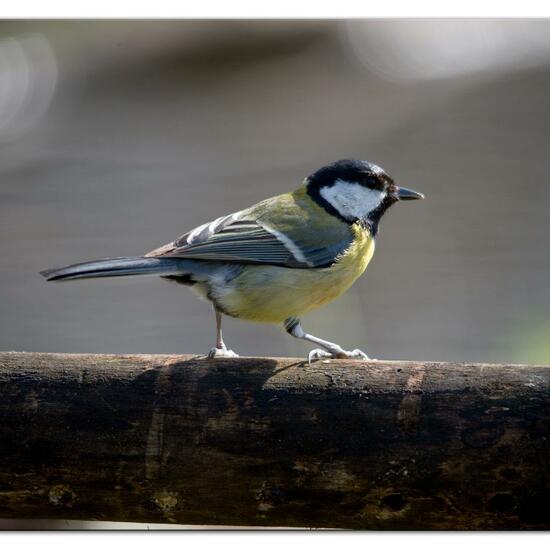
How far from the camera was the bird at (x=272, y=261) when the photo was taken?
2156mm

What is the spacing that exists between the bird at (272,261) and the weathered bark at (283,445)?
37 cm

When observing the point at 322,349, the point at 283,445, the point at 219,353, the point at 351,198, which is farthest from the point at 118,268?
the point at 351,198

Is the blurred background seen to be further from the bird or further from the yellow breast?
the yellow breast

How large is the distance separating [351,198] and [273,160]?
2419 millimetres

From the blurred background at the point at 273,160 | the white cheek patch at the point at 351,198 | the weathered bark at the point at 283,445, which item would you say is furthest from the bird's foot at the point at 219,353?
the blurred background at the point at 273,160

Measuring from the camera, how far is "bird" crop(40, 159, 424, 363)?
2156 millimetres

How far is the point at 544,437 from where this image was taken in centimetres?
152

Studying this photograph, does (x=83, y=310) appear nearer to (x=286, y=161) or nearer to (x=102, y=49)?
(x=286, y=161)

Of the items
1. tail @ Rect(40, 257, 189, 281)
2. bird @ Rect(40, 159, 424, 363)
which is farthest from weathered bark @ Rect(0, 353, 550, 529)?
bird @ Rect(40, 159, 424, 363)

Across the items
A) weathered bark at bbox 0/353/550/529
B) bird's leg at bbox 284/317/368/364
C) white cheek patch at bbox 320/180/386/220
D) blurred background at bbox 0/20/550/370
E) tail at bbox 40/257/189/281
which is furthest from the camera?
blurred background at bbox 0/20/550/370

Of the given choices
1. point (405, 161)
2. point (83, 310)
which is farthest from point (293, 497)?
point (405, 161)

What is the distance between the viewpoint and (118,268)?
2016mm

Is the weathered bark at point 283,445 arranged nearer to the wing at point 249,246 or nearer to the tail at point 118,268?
the tail at point 118,268

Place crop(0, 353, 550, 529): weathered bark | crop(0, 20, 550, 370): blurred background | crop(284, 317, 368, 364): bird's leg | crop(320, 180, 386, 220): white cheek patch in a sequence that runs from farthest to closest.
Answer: crop(0, 20, 550, 370): blurred background, crop(320, 180, 386, 220): white cheek patch, crop(284, 317, 368, 364): bird's leg, crop(0, 353, 550, 529): weathered bark
